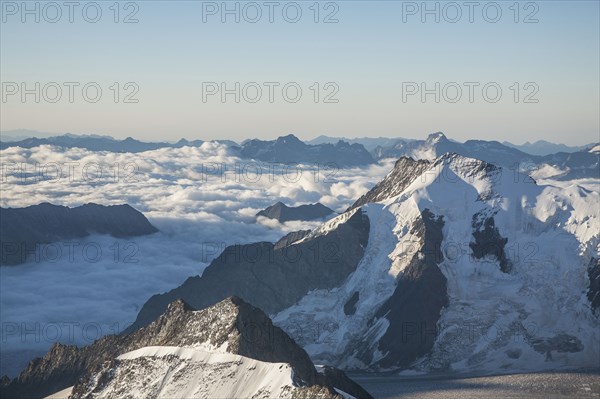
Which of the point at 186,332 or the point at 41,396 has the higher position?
the point at 186,332

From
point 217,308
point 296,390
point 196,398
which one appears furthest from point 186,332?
point 296,390

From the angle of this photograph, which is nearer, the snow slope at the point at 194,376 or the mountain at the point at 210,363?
the snow slope at the point at 194,376

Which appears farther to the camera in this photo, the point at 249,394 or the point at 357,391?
the point at 357,391

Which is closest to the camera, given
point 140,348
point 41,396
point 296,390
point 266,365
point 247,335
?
point 296,390

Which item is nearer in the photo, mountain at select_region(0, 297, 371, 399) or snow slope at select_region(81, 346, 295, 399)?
snow slope at select_region(81, 346, 295, 399)

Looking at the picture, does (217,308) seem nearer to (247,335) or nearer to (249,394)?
(247,335)

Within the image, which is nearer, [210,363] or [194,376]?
[194,376]

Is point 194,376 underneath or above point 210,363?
underneath

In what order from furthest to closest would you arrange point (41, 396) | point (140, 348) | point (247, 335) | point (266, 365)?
point (41, 396) → point (140, 348) → point (247, 335) → point (266, 365)
